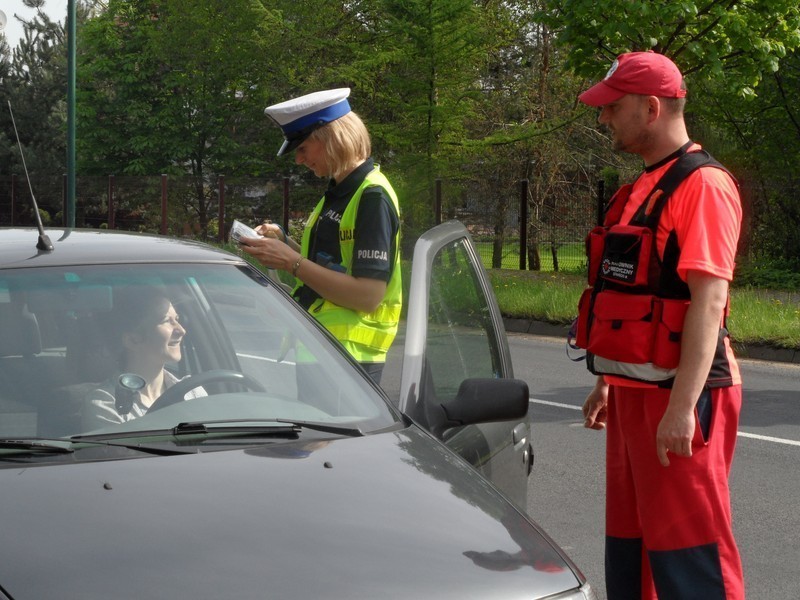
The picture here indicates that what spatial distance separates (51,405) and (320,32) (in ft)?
91.3

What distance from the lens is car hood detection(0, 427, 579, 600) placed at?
2.12 meters

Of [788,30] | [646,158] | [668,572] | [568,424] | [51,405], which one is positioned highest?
[788,30]

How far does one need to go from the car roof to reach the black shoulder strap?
1.20 meters

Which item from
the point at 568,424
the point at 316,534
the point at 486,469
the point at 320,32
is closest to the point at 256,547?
the point at 316,534

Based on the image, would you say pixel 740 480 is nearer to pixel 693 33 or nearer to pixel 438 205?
pixel 693 33

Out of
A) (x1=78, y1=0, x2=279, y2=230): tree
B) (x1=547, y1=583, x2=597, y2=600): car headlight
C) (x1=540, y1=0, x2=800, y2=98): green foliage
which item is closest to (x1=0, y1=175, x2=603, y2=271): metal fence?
(x1=78, y1=0, x2=279, y2=230): tree

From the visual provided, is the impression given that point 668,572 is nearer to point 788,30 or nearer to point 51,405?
point 51,405

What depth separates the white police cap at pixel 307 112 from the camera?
13.1 feet

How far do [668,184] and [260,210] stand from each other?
26761 millimetres

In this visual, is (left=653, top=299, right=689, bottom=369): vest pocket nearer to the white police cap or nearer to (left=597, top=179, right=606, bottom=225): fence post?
the white police cap

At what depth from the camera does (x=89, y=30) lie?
128 ft

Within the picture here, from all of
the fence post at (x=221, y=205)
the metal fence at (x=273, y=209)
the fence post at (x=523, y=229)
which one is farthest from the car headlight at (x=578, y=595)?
the fence post at (x=221, y=205)

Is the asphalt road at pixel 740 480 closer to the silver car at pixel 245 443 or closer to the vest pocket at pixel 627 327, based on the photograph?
the vest pocket at pixel 627 327

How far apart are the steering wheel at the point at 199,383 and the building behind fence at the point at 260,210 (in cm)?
1997
